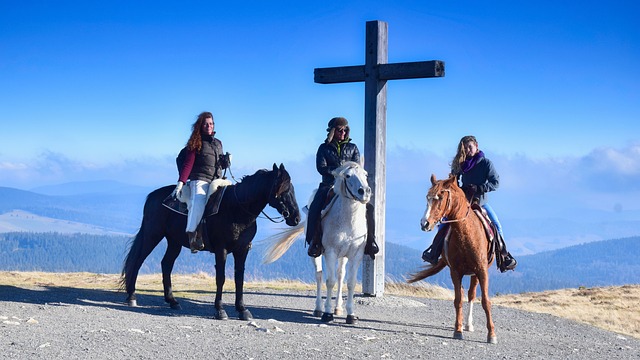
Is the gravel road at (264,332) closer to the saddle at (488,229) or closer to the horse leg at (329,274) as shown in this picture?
the horse leg at (329,274)

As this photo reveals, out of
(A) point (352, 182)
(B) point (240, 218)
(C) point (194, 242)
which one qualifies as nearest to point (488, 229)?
(A) point (352, 182)

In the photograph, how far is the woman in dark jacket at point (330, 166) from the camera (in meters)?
12.2

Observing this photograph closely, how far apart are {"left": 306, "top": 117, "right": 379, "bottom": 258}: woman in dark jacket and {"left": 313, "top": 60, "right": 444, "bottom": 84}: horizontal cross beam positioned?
2.85m

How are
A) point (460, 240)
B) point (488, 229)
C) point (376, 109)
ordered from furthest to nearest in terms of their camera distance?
point (376, 109), point (488, 229), point (460, 240)

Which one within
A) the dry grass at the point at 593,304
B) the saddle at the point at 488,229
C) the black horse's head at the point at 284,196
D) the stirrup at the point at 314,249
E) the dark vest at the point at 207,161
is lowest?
the dry grass at the point at 593,304

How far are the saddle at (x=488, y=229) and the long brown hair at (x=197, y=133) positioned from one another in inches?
180

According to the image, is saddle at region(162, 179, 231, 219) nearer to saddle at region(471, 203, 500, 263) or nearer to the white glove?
the white glove

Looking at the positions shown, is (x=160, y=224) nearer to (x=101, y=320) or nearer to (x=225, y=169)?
(x=225, y=169)

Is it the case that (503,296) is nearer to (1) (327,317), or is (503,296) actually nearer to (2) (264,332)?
(1) (327,317)

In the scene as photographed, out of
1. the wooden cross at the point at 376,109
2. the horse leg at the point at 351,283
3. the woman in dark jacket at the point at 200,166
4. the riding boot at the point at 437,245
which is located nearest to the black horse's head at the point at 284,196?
the horse leg at the point at 351,283

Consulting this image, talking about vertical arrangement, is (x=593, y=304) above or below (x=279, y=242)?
below

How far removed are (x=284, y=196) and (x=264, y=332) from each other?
2.11 m

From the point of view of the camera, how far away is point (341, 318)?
42.3ft

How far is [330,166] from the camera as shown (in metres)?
12.5
